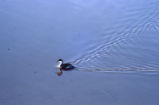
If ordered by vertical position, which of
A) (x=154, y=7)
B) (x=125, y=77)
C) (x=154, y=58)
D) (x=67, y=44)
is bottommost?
(x=125, y=77)

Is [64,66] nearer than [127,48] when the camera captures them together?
Yes

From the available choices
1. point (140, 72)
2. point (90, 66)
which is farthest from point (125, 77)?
point (90, 66)

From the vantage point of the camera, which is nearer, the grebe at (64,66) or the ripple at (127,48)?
the grebe at (64,66)

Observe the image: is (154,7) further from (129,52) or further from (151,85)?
(151,85)

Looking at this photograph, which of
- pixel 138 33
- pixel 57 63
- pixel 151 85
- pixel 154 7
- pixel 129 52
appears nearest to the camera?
pixel 151 85

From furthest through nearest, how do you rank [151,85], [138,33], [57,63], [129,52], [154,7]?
[154,7] < [138,33] < [129,52] < [57,63] < [151,85]

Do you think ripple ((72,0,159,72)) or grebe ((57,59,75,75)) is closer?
grebe ((57,59,75,75))

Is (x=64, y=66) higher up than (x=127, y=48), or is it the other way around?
(x=127, y=48)

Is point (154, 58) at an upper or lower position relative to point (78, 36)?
lower

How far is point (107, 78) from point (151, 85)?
3.99 feet

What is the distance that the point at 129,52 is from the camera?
7543 mm

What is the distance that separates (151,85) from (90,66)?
5.84 ft

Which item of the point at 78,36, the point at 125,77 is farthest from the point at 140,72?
the point at 78,36

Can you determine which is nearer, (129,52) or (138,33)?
(129,52)
